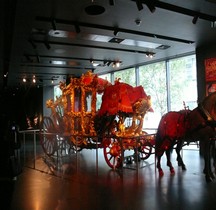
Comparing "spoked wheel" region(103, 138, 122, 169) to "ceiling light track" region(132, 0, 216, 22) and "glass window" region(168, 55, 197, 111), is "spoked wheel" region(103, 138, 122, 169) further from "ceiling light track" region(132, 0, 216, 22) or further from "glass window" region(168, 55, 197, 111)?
"glass window" region(168, 55, 197, 111)

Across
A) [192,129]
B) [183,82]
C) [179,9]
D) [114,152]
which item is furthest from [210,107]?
[183,82]

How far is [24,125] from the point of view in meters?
17.8

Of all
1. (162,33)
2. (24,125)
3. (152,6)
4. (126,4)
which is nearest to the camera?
(152,6)

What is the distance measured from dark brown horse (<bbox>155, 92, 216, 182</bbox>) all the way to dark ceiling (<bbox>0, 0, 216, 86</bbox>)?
5.70 feet

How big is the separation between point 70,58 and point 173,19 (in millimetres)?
4390

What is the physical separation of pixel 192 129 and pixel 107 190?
2.07 metres

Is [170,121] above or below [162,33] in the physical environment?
below

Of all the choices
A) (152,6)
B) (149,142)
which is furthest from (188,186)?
(152,6)

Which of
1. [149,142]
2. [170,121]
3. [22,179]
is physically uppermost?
[170,121]

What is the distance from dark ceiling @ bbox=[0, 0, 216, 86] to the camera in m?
4.96

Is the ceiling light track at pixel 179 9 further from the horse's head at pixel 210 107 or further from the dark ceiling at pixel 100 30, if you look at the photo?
the horse's head at pixel 210 107

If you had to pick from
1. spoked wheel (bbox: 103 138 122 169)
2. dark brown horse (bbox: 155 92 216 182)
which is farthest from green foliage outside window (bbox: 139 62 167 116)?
dark brown horse (bbox: 155 92 216 182)

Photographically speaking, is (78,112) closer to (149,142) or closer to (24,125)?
(149,142)

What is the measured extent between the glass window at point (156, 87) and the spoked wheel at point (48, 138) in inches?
156
